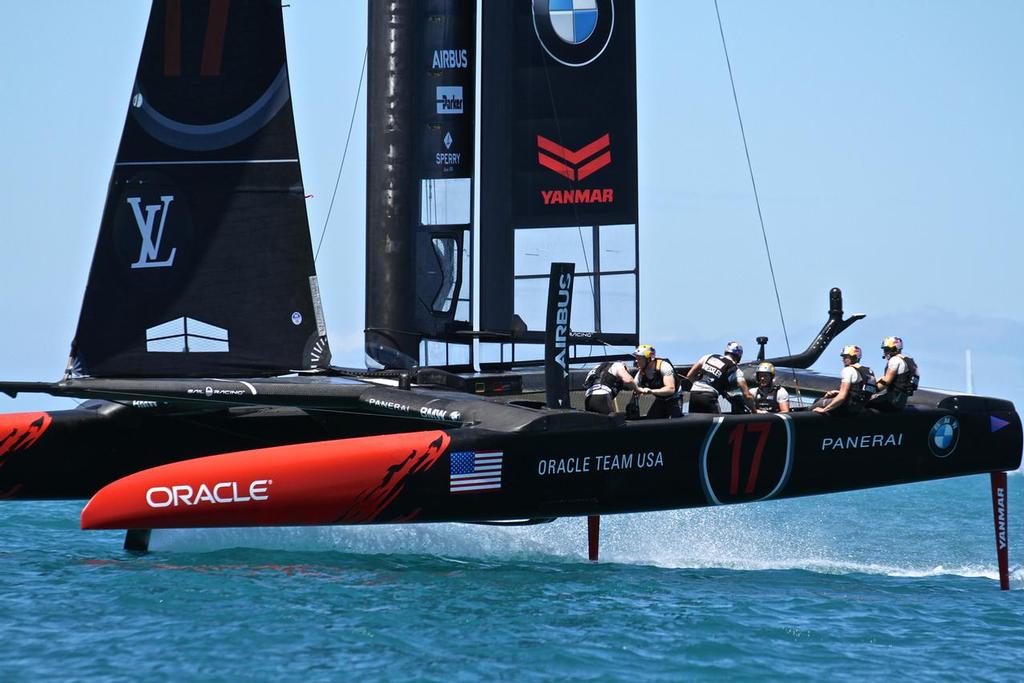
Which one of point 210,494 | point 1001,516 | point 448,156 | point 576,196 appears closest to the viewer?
point 210,494

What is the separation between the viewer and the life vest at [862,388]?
391 inches

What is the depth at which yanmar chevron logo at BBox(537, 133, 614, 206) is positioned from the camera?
11.8 metres

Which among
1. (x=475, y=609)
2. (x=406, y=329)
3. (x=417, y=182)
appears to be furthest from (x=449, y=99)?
(x=475, y=609)

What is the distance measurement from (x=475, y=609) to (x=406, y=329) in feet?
11.1

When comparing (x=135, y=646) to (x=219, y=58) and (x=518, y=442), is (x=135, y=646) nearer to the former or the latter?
(x=518, y=442)

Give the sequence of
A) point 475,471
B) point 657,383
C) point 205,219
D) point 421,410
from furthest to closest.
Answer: point 205,219 → point 657,383 → point 421,410 → point 475,471

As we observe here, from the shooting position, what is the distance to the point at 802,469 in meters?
9.68

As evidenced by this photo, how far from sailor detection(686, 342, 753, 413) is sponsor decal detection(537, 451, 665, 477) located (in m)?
1.23

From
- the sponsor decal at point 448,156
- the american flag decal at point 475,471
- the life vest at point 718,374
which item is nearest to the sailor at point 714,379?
the life vest at point 718,374

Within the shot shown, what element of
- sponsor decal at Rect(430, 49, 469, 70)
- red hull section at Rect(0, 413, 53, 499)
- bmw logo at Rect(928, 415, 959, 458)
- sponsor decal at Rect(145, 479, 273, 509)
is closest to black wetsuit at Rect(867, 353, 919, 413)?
bmw logo at Rect(928, 415, 959, 458)

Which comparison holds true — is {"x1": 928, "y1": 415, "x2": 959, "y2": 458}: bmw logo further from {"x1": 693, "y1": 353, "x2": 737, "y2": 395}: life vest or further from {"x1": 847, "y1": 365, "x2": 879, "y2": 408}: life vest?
{"x1": 693, "y1": 353, "x2": 737, "y2": 395}: life vest

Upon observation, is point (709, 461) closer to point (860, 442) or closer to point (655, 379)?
point (655, 379)

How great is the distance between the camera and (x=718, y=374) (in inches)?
408

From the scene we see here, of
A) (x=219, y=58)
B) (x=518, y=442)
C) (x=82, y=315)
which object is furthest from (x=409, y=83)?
(x=518, y=442)
